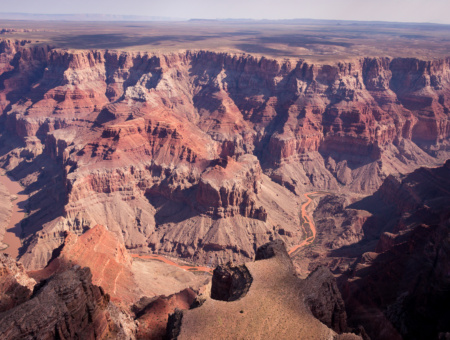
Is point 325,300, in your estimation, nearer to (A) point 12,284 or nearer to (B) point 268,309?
(B) point 268,309

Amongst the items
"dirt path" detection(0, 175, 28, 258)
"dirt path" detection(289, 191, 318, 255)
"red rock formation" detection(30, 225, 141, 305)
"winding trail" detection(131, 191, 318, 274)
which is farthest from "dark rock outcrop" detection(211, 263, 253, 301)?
"dirt path" detection(0, 175, 28, 258)

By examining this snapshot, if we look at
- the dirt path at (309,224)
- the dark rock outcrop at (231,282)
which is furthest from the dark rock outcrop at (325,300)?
the dirt path at (309,224)

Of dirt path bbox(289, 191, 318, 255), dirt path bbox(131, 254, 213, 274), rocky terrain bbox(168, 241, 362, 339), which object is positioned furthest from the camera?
dirt path bbox(289, 191, 318, 255)

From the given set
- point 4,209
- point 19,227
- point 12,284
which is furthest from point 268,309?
point 4,209

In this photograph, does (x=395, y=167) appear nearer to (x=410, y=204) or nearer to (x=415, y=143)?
(x=415, y=143)

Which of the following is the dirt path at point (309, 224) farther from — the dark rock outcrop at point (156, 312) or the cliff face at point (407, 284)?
the dark rock outcrop at point (156, 312)

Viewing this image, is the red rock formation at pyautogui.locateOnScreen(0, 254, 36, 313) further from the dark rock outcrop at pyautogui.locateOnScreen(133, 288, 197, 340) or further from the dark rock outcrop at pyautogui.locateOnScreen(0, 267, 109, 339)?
the dark rock outcrop at pyautogui.locateOnScreen(133, 288, 197, 340)
